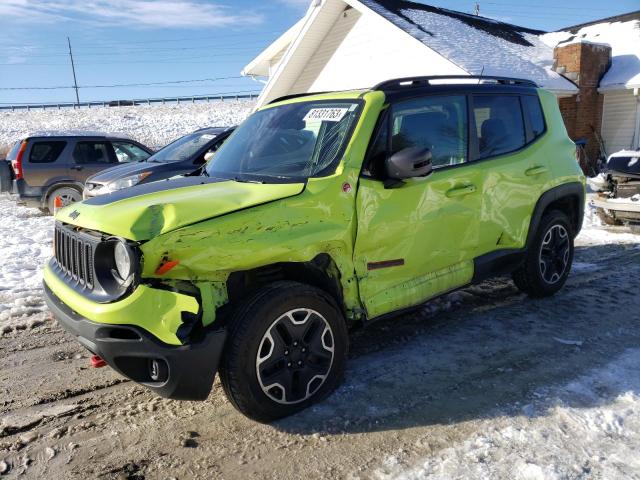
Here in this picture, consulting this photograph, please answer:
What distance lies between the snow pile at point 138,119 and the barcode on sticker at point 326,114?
31092 millimetres

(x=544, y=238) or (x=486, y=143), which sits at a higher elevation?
(x=486, y=143)

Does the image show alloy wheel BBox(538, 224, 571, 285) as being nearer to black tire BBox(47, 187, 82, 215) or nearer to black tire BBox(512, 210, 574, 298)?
black tire BBox(512, 210, 574, 298)

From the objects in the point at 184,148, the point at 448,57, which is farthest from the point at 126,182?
the point at 448,57

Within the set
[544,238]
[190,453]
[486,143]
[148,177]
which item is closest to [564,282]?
[544,238]

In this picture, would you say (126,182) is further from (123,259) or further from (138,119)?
(138,119)

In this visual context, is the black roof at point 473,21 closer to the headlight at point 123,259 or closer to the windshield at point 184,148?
the windshield at point 184,148

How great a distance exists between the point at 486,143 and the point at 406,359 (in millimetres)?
1894

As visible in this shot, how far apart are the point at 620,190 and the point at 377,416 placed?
725 centimetres

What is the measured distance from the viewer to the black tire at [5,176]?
1116 centimetres

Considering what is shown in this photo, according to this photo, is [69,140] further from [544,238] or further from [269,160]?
[544,238]

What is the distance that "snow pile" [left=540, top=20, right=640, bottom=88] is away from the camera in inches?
622

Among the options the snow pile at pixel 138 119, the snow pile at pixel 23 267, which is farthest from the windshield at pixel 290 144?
the snow pile at pixel 138 119

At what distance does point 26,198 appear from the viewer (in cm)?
1120

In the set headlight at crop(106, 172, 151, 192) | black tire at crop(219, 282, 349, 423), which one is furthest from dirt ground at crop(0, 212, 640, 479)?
headlight at crop(106, 172, 151, 192)
